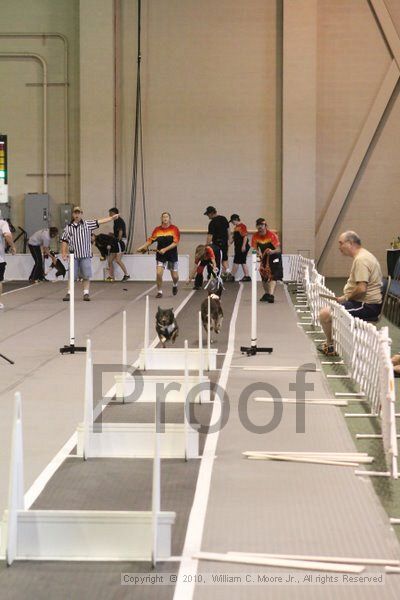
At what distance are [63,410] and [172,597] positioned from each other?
4.51 metres

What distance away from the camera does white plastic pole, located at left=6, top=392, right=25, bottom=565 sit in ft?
17.0

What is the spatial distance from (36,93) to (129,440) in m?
22.2

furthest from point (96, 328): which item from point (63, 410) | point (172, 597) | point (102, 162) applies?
point (102, 162)

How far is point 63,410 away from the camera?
29.9ft

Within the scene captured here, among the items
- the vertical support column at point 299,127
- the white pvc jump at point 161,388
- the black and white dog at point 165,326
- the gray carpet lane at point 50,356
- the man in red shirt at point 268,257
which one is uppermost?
the vertical support column at point 299,127

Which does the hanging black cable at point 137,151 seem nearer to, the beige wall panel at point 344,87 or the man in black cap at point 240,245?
the man in black cap at point 240,245

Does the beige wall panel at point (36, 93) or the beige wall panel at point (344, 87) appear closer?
the beige wall panel at point (344, 87)

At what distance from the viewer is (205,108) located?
27.9 meters

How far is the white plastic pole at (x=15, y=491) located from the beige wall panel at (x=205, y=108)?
75.4ft

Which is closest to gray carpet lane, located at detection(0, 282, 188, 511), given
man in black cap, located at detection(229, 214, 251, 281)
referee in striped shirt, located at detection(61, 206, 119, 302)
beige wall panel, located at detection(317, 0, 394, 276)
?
referee in striped shirt, located at detection(61, 206, 119, 302)

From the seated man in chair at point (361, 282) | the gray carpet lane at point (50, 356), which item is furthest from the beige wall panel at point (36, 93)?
the seated man in chair at point (361, 282)

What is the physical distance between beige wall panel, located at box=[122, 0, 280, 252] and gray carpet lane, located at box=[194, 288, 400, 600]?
761 inches

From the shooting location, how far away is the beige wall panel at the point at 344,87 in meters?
27.6

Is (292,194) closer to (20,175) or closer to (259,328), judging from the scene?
(20,175)
